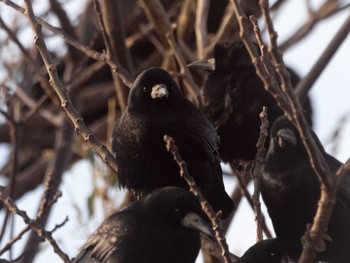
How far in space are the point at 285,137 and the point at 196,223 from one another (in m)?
0.60

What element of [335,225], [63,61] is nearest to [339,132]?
[335,225]

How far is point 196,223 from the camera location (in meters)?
4.38

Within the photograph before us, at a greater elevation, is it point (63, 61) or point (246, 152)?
point (63, 61)

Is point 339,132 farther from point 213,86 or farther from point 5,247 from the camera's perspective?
point 5,247

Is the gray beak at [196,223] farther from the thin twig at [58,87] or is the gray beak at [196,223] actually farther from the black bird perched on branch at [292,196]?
the thin twig at [58,87]

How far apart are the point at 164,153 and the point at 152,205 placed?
Result: 3.16 ft

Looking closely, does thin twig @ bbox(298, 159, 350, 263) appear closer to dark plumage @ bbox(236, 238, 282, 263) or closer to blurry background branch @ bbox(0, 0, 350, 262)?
blurry background branch @ bbox(0, 0, 350, 262)

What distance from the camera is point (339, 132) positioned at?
7.32m

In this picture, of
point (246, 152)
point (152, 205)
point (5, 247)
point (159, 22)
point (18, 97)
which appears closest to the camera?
point (152, 205)

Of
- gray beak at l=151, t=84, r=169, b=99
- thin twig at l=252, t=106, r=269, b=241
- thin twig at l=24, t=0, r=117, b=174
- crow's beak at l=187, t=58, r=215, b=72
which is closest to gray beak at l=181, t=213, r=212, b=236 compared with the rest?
thin twig at l=252, t=106, r=269, b=241

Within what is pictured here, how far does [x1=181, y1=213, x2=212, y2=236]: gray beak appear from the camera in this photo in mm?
4324

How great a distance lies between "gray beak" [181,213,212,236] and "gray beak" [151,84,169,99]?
Answer: 1.16m

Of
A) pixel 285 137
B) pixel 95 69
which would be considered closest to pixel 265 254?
pixel 285 137

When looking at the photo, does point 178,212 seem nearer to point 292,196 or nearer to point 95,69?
point 292,196
